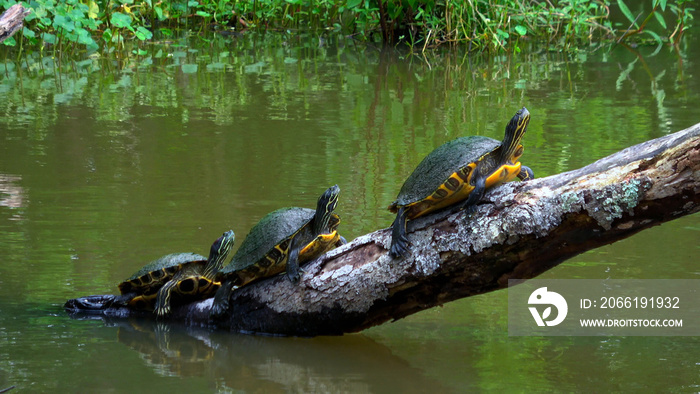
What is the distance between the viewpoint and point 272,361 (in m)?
3.26

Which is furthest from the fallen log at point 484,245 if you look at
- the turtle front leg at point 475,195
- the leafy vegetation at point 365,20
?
the leafy vegetation at point 365,20

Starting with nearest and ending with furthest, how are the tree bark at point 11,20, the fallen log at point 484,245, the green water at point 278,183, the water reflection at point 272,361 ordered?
→ 1. the fallen log at point 484,245
2. the water reflection at point 272,361
3. the green water at point 278,183
4. the tree bark at point 11,20

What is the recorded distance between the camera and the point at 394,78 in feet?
32.1

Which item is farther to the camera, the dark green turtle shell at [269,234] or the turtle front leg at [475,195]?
the dark green turtle shell at [269,234]

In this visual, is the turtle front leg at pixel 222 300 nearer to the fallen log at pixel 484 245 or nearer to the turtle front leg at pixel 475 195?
the fallen log at pixel 484 245

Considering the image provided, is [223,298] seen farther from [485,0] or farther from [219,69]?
[485,0]

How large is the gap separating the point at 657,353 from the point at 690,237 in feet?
4.60

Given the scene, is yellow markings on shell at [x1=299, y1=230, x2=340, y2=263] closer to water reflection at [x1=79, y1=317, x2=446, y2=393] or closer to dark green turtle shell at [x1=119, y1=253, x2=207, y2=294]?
water reflection at [x1=79, y1=317, x2=446, y2=393]

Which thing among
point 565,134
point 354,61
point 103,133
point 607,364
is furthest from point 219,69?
point 607,364

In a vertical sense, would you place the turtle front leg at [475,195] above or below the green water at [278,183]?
above

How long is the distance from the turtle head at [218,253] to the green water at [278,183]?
30cm

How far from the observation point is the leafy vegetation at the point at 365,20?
35.6 feet

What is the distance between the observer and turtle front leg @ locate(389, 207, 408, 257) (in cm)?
317

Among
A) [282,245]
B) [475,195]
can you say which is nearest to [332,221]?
[282,245]
